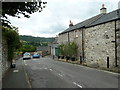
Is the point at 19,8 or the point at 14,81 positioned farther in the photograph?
the point at 14,81

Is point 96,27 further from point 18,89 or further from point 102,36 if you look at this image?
point 18,89

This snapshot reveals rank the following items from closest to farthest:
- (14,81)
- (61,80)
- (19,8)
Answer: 1. (19,8)
2. (14,81)
3. (61,80)

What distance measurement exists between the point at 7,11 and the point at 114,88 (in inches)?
244

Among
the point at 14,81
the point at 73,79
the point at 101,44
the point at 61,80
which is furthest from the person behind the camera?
the point at 101,44

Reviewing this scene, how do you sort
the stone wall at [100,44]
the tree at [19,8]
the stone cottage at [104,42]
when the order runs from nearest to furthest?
the tree at [19,8], the stone cottage at [104,42], the stone wall at [100,44]

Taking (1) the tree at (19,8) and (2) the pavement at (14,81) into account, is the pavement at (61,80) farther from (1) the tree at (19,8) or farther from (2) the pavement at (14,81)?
(1) the tree at (19,8)

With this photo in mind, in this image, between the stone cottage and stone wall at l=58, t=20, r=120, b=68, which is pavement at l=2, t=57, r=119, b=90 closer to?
the stone cottage

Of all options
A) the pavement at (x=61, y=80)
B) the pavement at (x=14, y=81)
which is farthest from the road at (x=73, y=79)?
the pavement at (x=14, y=81)

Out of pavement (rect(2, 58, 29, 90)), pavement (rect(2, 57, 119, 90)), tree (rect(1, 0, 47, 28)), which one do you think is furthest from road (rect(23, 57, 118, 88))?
tree (rect(1, 0, 47, 28))

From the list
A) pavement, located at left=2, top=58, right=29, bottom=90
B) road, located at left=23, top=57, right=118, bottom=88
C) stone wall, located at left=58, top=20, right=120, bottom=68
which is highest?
stone wall, located at left=58, top=20, right=120, bottom=68

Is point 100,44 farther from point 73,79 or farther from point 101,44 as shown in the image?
point 73,79

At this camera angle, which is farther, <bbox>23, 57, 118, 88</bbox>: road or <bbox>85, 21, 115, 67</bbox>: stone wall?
<bbox>85, 21, 115, 67</bbox>: stone wall

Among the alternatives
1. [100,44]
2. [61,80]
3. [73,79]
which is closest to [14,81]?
[61,80]

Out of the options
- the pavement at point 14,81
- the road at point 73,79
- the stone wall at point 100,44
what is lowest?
the road at point 73,79
